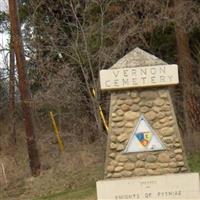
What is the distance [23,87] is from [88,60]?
2.36 metres

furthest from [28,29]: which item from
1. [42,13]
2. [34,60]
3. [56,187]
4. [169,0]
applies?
[56,187]

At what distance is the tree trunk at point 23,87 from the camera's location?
1988 centimetres

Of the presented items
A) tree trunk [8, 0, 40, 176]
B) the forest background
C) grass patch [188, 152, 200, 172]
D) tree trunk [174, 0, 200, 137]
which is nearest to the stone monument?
grass patch [188, 152, 200, 172]

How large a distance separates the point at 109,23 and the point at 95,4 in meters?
1.32

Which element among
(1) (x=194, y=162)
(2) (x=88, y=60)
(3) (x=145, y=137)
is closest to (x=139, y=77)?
(3) (x=145, y=137)

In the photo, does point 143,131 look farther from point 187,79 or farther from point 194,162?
point 187,79

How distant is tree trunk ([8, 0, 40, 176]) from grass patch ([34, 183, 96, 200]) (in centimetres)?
310

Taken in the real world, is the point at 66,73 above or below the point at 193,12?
below

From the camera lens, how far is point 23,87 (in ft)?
66.0

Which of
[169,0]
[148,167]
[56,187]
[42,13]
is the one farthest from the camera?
[42,13]

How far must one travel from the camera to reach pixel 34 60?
22.8 m

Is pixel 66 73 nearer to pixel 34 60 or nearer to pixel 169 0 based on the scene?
pixel 34 60

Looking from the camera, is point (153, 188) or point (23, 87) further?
point (23, 87)

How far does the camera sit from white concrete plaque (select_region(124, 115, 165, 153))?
10234 mm
